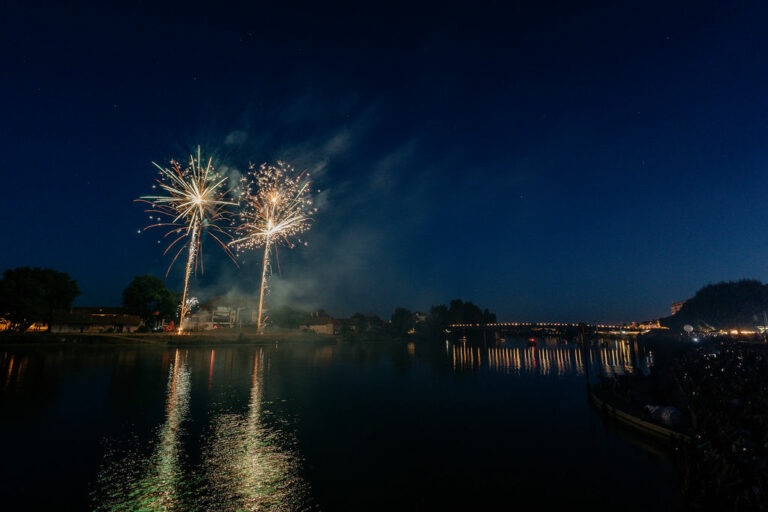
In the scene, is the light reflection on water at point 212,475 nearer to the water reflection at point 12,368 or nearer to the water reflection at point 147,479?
the water reflection at point 147,479

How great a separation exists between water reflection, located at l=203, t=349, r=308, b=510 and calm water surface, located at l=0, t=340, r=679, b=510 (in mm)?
78

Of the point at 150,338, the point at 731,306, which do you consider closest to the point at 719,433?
the point at 150,338

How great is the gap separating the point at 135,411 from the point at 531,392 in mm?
36601

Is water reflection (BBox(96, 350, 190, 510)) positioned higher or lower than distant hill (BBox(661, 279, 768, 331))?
lower

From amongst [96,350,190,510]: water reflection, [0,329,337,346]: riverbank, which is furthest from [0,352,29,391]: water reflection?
[96,350,190,510]: water reflection

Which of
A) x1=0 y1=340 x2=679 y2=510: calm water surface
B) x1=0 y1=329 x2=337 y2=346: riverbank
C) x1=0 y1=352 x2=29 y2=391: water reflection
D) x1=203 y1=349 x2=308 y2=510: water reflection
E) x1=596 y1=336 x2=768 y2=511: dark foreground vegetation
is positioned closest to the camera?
x1=596 y1=336 x2=768 y2=511: dark foreground vegetation

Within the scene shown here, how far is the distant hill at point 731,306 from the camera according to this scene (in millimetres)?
112688

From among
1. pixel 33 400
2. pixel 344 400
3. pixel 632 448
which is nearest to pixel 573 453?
pixel 632 448

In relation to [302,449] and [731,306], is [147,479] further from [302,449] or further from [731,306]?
[731,306]

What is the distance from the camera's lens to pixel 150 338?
67.5 m

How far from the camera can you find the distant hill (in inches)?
4437

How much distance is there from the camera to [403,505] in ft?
43.5

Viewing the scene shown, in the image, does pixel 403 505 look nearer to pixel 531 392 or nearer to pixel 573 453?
pixel 573 453

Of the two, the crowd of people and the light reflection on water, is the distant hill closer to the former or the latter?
the crowd of people
